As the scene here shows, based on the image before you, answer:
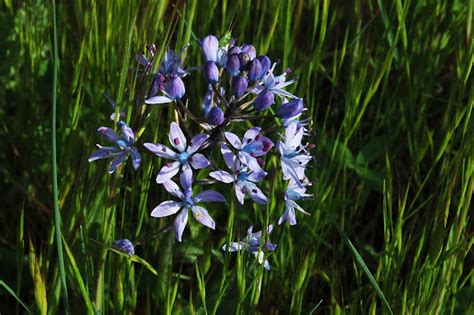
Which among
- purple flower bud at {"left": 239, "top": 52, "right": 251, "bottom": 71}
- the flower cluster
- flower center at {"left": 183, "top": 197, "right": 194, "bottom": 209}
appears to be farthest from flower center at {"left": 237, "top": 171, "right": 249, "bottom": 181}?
purple flower bud at {"left": 239, "top": 52, "right": 251, "bottom": 71}

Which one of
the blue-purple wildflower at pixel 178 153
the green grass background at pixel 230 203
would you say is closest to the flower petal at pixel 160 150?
the blue-purple wildflower at pixel 178 153

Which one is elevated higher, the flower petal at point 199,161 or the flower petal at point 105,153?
the flower petal at point 199,161

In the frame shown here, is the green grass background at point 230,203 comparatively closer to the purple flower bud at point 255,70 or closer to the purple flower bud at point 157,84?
the purple flower bud at point 157,84

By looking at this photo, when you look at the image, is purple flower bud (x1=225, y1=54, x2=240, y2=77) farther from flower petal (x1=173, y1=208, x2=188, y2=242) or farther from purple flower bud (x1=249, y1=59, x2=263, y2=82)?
flower petal (x1=173, y1=208, x2=188, y2=242)

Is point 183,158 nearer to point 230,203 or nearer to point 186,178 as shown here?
point 186,178

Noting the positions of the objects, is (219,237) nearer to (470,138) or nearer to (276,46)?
(276,46)

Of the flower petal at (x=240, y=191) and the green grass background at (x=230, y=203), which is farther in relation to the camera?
the green grass background at (x=230, y=203)
